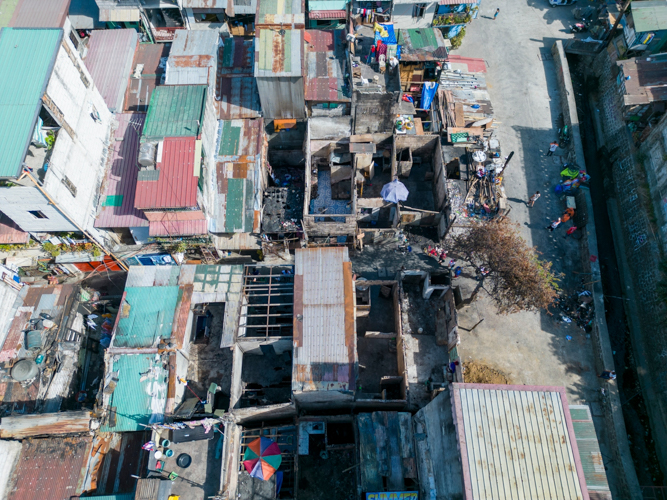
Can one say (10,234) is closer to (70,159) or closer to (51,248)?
(51,248)

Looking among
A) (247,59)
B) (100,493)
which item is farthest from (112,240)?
(247,59)

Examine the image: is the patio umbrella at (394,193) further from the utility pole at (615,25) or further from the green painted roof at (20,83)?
the utility pole at (615,25)

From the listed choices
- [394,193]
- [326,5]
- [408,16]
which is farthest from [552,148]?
[326,5]

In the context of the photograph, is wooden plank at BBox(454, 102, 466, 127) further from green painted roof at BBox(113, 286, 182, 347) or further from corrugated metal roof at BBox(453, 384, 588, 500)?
green painted roof at BBox(113, 286, 182, 347)

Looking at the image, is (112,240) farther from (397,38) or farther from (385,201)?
(397,38)

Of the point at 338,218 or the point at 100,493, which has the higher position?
the point at 338,218
